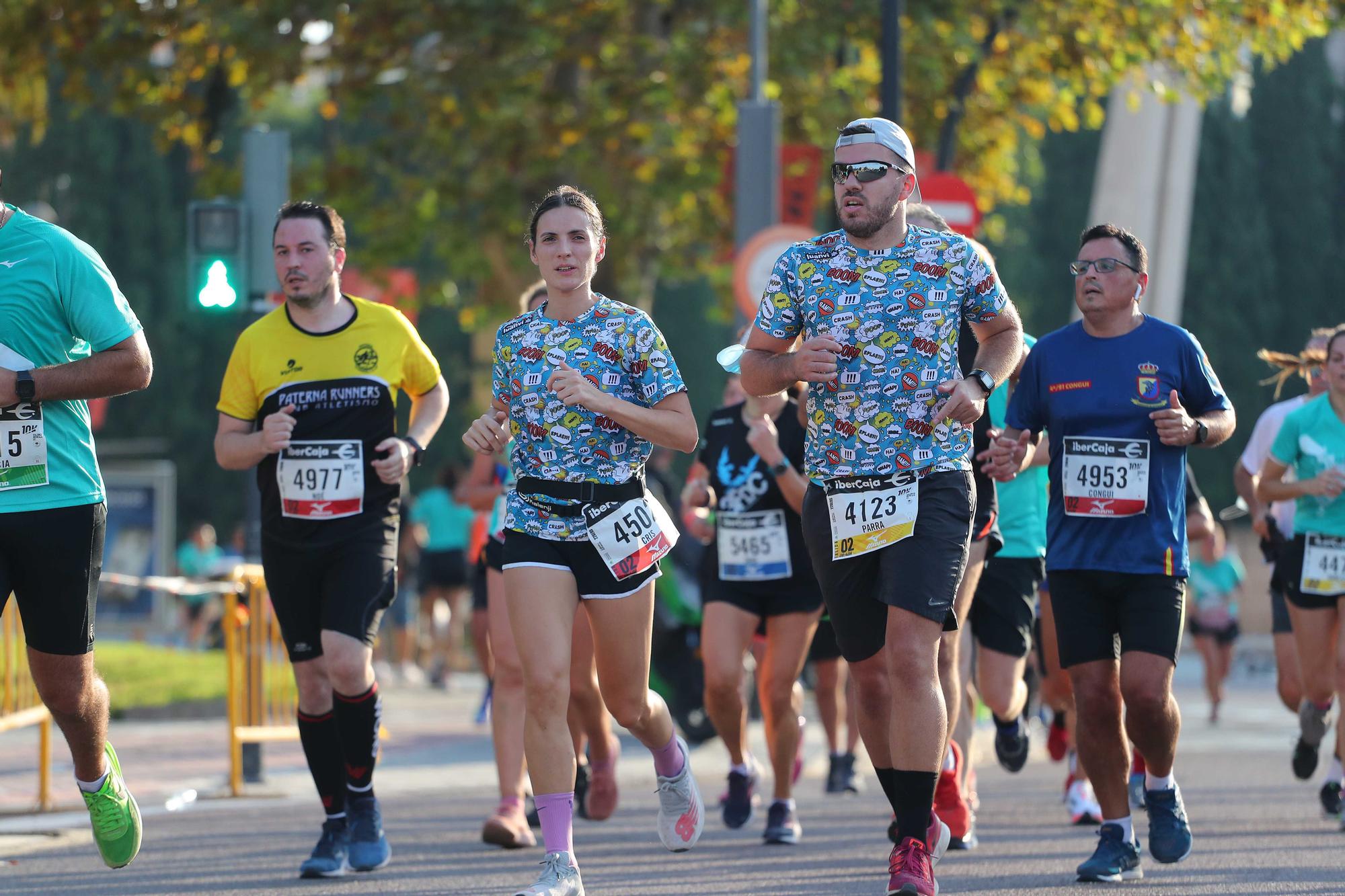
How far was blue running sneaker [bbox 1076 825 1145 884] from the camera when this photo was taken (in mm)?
7316

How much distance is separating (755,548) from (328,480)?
2.30 meters

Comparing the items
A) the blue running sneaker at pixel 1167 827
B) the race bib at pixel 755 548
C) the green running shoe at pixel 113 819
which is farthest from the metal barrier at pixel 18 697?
the blue running sneaker at pixel 1167 827

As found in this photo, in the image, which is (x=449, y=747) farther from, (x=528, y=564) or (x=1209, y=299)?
(x=1209, y=299)

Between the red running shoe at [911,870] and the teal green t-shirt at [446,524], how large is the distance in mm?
15302

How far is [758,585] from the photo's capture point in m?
9.35

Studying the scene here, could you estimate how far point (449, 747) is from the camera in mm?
14766

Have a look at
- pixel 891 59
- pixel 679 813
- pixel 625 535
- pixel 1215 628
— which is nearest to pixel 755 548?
pixel 679 813

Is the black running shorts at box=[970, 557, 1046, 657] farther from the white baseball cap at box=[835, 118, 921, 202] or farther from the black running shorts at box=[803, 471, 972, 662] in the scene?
the white baseball cap at box=[835, 118, 921, 202]

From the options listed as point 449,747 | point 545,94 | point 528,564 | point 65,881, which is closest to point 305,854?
point 65,881

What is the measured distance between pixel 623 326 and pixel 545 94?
44.5 feet

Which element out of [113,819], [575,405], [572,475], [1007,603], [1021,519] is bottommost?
[113,819]

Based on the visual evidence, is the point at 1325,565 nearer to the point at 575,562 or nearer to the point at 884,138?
the point at 884,138

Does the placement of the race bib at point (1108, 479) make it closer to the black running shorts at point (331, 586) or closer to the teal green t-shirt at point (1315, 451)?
the black running shorts at point (331, 586)

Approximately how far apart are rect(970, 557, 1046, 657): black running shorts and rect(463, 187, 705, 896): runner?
2897 mm
